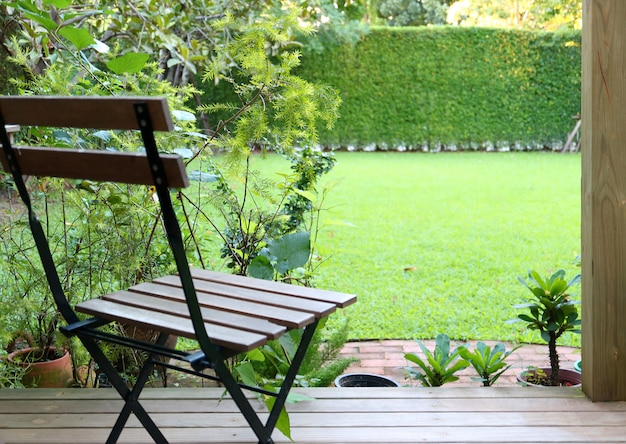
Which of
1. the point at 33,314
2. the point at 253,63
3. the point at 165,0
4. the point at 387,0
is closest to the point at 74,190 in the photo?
the point at 33,314

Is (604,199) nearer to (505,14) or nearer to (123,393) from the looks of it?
(123,393)

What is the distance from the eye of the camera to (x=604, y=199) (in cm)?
237

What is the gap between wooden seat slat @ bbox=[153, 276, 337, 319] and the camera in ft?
6.03

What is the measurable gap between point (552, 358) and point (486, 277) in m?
2.55

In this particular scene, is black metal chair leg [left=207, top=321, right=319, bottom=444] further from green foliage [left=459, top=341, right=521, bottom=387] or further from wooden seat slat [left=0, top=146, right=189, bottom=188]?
green foliage [left=459, top=341, right=521, bottom=387]

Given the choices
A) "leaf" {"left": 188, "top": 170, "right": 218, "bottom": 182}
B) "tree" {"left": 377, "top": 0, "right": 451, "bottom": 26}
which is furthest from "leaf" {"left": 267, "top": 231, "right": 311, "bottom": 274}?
"tree" {"left": 377, "top": 0, "right": 451, "bottom": 26}

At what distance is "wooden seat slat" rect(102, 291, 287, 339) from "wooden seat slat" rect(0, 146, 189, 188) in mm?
386

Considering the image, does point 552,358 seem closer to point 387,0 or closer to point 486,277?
point 486,277

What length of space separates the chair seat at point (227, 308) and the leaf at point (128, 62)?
631 millimetres

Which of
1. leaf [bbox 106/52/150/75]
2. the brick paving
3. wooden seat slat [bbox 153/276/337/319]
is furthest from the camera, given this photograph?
the brick paving

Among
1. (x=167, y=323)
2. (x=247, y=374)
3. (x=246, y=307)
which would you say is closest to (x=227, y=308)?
(x=246, y=307)

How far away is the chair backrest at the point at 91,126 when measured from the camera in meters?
1.47

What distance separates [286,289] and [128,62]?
805 mm

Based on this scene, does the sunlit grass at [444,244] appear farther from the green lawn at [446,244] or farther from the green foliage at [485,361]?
the green foliage at [485,361]
